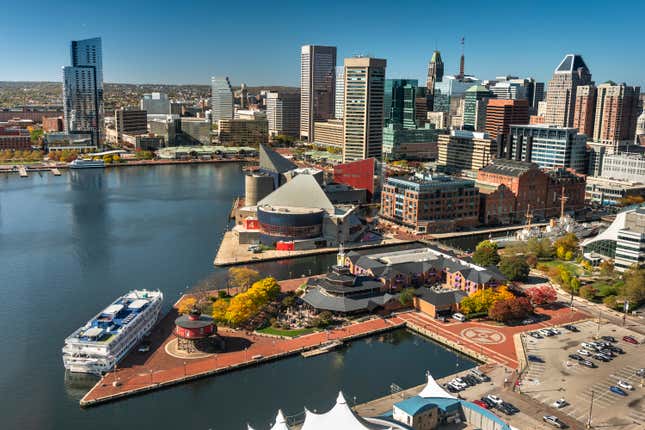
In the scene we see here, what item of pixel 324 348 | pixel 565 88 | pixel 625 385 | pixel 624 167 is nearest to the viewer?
pixel 625 385

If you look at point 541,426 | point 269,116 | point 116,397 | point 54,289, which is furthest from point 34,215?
point 269,116

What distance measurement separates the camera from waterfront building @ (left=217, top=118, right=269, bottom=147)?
16762 centimetres

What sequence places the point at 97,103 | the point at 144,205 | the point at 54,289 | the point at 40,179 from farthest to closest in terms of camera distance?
1. the point at 97,103
2. the point at 40,179
3. the point at 144,205
4. the point at 54,289

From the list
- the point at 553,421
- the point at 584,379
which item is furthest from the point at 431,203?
the point at 553,421

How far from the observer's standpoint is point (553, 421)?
29125 millimetres

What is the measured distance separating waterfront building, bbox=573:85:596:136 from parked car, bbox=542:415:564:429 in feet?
365

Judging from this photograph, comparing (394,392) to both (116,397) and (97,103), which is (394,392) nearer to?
(116,397)

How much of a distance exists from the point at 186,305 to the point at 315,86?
5967 inches

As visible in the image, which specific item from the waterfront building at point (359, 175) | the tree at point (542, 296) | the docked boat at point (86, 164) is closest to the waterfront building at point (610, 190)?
the waterfront building at point (359, 175)

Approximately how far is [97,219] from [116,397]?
50.7 m

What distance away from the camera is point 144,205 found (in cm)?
8838

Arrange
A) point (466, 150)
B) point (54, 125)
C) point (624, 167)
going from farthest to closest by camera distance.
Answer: point (54, 125) → point (466, 150) → point (624, 167)

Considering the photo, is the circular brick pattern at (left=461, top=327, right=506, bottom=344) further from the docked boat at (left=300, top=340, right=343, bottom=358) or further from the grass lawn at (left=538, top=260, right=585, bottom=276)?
the grass lawn at (left=538, top=260, right=585, bottom=276)

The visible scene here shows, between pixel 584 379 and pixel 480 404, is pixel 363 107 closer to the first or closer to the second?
pixel 584 379
